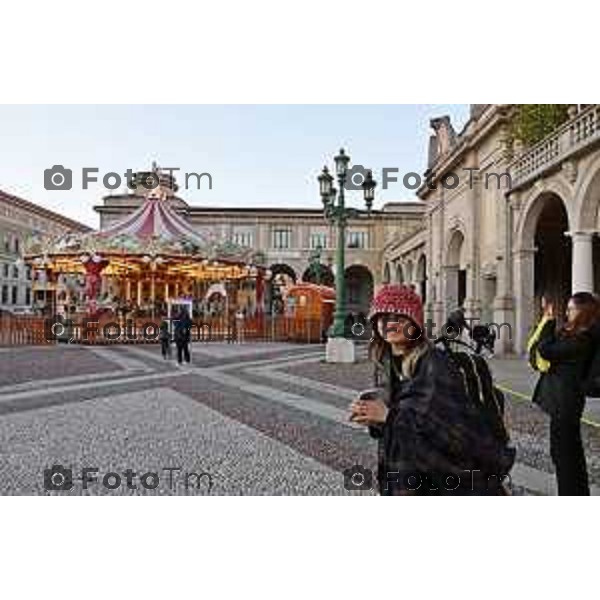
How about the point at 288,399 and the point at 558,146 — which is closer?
the point at 288,399

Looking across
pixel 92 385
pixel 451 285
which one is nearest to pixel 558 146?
pixel 451 285

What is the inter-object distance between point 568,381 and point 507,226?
12354 millimetres

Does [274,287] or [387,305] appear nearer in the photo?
[387,305]

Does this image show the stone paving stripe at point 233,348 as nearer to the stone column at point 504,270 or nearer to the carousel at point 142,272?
the carousel at point 142,272

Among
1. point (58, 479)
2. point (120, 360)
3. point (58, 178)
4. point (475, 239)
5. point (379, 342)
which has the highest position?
point (475, 239)

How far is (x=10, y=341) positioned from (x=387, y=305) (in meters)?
18.9

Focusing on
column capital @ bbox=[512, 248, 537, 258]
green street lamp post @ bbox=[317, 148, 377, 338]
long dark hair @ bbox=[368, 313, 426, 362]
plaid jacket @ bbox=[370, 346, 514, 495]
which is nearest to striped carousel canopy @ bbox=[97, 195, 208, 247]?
column capital @ bbox=[512, 248, 537, 258]

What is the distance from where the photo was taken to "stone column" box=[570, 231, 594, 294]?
11781 millimetres

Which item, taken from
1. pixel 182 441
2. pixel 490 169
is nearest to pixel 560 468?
pixel 182 441

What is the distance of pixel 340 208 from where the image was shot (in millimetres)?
7852

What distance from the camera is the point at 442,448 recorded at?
2201mm

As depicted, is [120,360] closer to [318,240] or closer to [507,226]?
[318,240]

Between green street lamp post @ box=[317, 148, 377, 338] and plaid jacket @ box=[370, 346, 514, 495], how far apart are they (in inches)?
144
